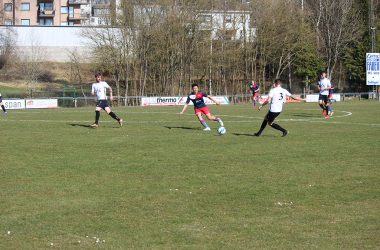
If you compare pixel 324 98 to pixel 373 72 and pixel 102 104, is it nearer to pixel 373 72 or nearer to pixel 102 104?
pixel 102 104

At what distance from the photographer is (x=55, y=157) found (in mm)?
16188

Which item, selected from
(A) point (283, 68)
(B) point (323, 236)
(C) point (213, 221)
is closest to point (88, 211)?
(C) point (213, 221)

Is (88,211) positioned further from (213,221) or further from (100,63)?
(100,63)

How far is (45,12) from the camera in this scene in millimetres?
90625

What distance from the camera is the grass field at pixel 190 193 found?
27.8ft

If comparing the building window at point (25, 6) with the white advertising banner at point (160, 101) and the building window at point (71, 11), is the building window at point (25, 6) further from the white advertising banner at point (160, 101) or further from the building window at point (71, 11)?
the white advertising banner at point (160, 101)

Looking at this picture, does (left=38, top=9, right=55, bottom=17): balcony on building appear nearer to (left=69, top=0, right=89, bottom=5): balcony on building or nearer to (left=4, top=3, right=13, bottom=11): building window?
(left=69, top=0, right=89, bottom=5): balcony on building

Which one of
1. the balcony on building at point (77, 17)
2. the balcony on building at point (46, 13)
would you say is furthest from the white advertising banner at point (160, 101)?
the balcony on building at point (46, 13)

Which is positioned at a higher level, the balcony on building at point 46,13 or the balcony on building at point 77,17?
the balcony on building at point 46,13

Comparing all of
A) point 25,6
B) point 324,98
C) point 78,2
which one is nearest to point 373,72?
point 324,98

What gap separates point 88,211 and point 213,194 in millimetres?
2323

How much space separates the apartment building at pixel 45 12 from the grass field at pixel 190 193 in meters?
71.6

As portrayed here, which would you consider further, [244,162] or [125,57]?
[125,57]

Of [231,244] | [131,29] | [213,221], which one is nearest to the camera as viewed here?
[231,244]
